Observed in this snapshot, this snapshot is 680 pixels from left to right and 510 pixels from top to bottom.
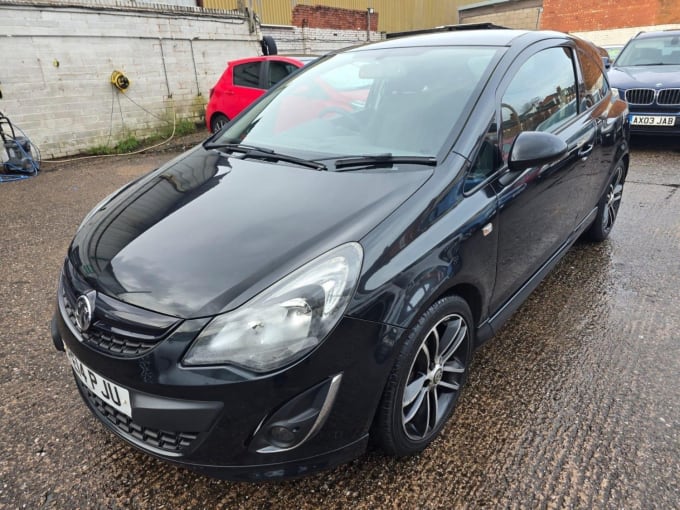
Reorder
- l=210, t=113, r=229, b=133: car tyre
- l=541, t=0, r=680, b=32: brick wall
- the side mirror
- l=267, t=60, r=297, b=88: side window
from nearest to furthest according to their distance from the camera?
the side mirror, l=267, t=60, r=297, b=88: side window, l=210, t=113, r=229, b=133: car tyre, l=541, t=0, r=680, b=32: brick wall

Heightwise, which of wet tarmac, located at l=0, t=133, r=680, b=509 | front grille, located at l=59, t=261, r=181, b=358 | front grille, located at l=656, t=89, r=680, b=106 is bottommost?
wet tarmac, located at l=0, t=133, r=680, b=509

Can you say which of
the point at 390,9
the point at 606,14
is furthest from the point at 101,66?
the point at 606,14

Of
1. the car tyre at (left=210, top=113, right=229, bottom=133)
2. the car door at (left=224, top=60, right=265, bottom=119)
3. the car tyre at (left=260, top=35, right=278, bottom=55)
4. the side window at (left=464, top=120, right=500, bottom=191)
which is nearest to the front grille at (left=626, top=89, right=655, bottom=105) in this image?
the car door at (left=224, top=60, right=265, bottom=119)

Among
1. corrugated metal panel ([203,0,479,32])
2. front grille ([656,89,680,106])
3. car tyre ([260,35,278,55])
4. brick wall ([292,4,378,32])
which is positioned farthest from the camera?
brick wall ([292,4,378,32])

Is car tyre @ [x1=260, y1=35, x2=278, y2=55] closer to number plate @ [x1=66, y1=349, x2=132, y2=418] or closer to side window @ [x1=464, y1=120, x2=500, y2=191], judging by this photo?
side window @ [x1=464, y1=120, x2=500, y2=191]

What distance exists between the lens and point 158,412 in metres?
1.44

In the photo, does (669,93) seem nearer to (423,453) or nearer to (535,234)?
(535,234)

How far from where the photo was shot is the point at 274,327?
1396mm

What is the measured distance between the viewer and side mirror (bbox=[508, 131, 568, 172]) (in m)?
2.05

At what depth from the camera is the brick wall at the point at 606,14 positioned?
2095 cm

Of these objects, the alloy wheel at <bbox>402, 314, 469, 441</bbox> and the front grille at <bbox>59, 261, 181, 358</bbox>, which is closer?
the front grille at <bbox>59, 261, 181, 358</bbox>

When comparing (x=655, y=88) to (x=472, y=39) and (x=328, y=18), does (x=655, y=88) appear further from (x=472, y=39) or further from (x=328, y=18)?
(x=328, y=18)

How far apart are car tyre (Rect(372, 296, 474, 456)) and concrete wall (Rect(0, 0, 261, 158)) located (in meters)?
8.16

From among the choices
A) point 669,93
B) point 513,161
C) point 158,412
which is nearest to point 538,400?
point 513,161
